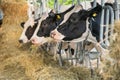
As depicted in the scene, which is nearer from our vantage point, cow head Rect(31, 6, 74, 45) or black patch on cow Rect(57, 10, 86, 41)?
black patch on cow Rect(57, 10, 86, 41)

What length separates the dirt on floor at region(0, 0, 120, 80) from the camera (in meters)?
3.26

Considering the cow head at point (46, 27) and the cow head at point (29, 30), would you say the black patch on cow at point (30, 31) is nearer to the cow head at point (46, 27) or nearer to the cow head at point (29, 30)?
the cow head at point (29, 30)

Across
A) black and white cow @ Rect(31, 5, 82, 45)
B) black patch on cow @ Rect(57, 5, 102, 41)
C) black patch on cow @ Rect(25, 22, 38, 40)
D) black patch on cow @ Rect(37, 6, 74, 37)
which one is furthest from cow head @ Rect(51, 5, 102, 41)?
black patch on cow @ Rect(25, 22, 38, 40)

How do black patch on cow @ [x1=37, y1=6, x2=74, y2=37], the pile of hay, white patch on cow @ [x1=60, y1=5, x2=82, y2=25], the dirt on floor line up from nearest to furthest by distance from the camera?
the dirt on floor < the pile of hay < white patch on cow @ [x1=60, y1=5, x2=82, y2=25] < black patch on cow @ [x1=37, y1=6, x2=74, y2=37]

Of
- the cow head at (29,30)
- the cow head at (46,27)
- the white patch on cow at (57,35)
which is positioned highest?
the white patch on cow at (57,35)

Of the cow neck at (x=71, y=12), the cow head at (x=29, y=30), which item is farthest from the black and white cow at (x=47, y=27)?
the cow head at (x=29, y=30)

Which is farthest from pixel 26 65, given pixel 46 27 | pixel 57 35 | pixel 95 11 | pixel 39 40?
pixel 95 11

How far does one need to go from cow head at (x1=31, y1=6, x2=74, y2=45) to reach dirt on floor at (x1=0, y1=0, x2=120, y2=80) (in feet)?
0.83

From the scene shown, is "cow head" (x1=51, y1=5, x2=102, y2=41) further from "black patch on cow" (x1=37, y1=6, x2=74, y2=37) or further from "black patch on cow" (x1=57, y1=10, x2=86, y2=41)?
"black patch on cow" (x1=37, y1=6, x2=74, y2=37)

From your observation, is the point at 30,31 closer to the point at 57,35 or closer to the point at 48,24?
the point at 48,24

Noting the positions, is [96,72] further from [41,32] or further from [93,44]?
[41,32]

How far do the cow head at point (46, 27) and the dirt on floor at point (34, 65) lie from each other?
0.25 m

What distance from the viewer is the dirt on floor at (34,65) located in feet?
10.7

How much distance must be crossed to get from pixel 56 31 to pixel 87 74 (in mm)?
523
